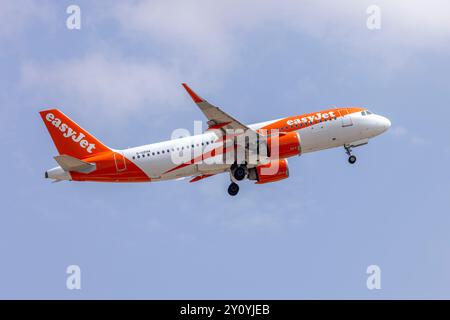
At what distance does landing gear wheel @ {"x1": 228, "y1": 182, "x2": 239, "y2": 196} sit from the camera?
241 feet

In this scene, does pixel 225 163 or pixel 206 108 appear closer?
pixel 206 108

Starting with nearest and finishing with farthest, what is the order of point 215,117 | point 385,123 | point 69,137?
point 215,117
point 69,137
point 385,123

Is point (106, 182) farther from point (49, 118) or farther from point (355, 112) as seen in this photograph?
point (355, 112)

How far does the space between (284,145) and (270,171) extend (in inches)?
242

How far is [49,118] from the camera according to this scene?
72.6 metres

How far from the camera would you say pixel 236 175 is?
238 feet

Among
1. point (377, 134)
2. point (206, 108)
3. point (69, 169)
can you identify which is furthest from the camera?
point (377, 134)

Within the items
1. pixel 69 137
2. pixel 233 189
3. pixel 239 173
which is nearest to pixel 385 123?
Result: pixel 239 173

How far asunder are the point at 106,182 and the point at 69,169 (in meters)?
3.68

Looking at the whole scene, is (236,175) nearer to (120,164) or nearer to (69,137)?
(120,164)

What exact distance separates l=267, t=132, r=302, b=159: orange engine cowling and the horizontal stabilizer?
605 inches

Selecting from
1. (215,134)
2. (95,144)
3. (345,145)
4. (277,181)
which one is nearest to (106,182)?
(95,144)

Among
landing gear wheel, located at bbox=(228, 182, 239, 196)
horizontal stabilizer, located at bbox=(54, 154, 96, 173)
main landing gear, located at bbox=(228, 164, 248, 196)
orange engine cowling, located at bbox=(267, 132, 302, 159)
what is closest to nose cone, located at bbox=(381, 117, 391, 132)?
orange engine cowling, located at bbox=(267, 132, 302, 159)

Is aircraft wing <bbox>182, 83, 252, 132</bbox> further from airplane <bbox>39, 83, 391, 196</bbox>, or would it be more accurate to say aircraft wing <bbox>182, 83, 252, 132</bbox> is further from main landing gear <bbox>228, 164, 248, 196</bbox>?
main landing gear <bbox>228, 164, 248, 196</bbox>
